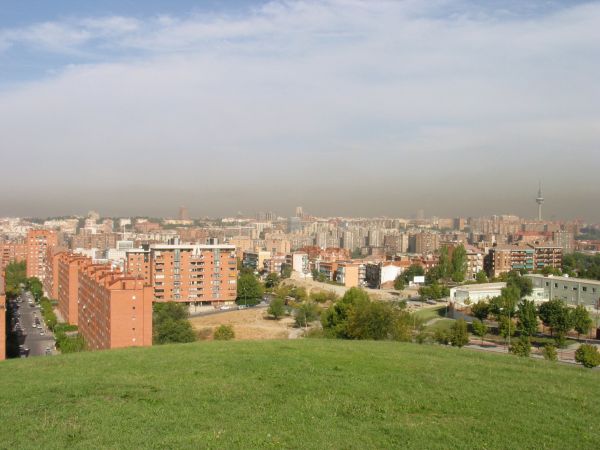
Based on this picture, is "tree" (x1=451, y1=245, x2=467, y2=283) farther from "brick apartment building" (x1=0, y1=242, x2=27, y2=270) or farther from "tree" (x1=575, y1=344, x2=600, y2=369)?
"brick apartment building" (x1=0, y1=242, x2=27, y2=270)

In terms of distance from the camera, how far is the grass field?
14.5ft

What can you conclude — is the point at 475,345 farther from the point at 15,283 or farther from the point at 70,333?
the point at 15,283

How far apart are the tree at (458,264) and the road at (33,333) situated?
27.0 meters

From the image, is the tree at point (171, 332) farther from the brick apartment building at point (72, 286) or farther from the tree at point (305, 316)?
the tree at point (305, 316)

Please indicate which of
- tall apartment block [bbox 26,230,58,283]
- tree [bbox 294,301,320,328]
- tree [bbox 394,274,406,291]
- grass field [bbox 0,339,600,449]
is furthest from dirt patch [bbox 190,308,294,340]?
tall apartment block [bbox 26,230,58,283]

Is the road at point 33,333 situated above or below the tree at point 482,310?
below

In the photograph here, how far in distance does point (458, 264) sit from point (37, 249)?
104 feet

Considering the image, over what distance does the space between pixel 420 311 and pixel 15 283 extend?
28576mm

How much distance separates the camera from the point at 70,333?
2369cm

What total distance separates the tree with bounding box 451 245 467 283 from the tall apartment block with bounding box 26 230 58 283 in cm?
2967

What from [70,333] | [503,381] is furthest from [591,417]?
[70,333]

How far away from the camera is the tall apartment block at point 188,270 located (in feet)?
102

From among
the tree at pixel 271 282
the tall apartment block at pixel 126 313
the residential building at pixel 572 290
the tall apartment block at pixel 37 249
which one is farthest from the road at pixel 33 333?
the residential building at pixel 572 290

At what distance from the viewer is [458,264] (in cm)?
4106
